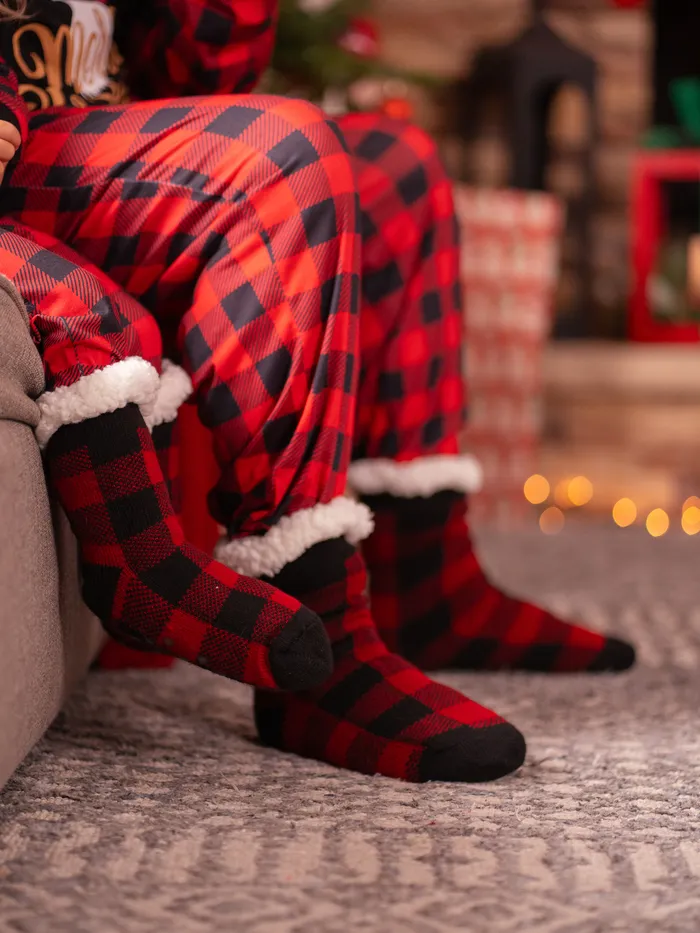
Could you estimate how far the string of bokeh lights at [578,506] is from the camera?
77.7 inches

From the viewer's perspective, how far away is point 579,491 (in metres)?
2.31

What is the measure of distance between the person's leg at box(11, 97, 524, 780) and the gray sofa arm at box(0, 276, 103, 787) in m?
0.13

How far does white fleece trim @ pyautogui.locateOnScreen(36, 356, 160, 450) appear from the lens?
65 cm

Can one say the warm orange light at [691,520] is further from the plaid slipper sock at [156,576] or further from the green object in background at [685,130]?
the plaid slipper sock at [156,576]

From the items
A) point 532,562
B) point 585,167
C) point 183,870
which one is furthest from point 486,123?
point 183,870

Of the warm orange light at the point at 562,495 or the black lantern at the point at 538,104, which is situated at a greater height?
the black lantern at the point at 538,104

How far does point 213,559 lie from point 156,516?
1.8 inches

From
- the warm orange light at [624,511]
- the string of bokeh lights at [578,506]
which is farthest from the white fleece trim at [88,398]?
the warm orange light at [624,511]

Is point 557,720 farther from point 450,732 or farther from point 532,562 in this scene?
point 532,562

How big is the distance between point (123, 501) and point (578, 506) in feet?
5.77

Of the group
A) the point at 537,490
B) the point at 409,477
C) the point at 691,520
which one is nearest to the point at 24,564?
the point at 409,477

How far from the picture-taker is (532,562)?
62.3 inches

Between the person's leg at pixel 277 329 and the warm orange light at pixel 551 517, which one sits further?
the warm orange light at pixel 551 517

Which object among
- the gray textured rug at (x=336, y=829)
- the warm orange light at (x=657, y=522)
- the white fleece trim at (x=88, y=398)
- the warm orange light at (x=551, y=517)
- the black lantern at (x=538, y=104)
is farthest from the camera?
the black lantern at (x=538, y=104)
